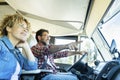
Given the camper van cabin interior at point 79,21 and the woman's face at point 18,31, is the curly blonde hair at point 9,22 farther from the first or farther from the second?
the camper van cabin interior at point 79,21

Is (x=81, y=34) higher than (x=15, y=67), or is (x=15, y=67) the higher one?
(x=81, y=34)

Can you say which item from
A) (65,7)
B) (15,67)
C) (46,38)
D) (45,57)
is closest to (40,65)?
(45,57)

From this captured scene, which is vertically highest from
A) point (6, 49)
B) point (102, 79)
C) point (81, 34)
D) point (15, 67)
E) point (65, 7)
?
point (65, 7)

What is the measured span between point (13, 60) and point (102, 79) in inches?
39.8

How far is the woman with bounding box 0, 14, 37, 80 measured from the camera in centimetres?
158

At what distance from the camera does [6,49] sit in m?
1.62

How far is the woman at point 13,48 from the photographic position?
158 cm

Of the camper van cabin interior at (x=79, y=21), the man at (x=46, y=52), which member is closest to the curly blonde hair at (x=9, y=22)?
the man at (x=46, y=52)

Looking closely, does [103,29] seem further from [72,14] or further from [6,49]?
[6,49]

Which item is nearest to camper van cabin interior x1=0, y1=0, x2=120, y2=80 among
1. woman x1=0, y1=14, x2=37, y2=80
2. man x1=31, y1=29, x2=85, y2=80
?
man x1=31, y1=29, x2=85, y2=80

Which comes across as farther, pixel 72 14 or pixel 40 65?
pixel 72 14

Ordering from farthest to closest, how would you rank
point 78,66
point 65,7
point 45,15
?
point 45,15 → point 65,7 → point 78,66

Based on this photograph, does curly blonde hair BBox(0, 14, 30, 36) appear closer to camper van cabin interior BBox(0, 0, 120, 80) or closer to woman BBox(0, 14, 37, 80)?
woman BBox(0, 14, 37, 80)

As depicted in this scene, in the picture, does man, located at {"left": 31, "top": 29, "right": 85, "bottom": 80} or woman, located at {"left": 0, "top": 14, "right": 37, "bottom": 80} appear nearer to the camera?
woman, located at {"left": 0, "top": 14, "right": 37, "bottom": 80}
